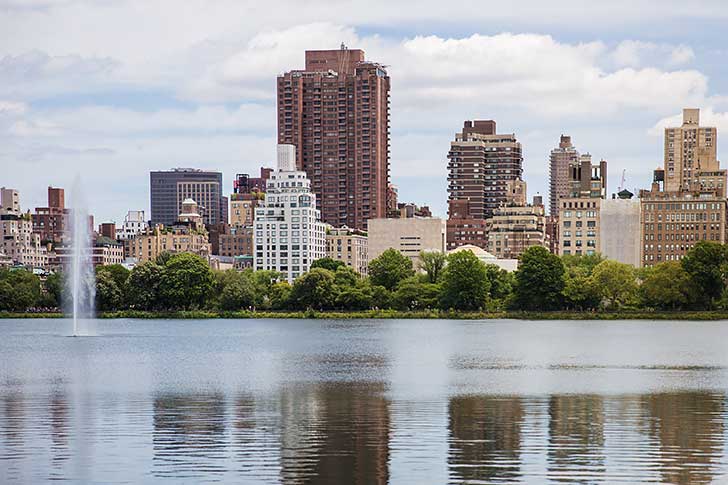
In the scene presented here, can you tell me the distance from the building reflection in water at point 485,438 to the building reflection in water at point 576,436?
39.5 inches

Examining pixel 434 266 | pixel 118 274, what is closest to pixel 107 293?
pixel 118 274

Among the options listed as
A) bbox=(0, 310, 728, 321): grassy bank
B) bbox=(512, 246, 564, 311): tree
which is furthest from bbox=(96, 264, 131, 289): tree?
bbox=(512, 246, 564, 311): tree

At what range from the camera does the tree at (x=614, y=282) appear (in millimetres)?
133875

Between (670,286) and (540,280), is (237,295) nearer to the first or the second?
(540,280)

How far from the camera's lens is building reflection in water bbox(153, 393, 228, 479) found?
29594 mm

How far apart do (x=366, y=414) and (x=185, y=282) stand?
10351 centimetres

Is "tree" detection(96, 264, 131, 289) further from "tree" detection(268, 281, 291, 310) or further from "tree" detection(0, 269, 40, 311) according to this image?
"tree" detection(268, 281, 291, 310)

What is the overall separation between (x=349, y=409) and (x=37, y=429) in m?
10.8

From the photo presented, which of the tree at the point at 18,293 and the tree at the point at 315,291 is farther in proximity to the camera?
the tree at the point at 18,293

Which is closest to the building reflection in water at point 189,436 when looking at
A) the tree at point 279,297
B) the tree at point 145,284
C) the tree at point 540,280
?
the tree at point 540,280

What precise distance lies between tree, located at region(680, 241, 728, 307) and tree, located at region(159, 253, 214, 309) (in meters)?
→ 55.3

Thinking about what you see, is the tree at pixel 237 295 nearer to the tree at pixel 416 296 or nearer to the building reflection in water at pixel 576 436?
the tree at pixel 416 296

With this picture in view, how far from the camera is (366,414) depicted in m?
39.9

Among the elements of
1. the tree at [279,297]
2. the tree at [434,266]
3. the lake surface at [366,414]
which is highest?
the tree at [434,266]
